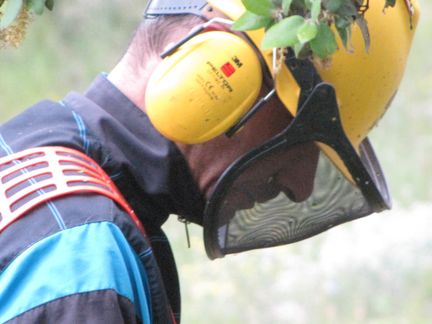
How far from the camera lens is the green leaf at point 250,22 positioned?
6.58ft

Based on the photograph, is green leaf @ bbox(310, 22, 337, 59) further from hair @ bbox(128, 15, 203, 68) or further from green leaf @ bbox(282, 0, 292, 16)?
hair @ bbox(128, 15, 203, 68)

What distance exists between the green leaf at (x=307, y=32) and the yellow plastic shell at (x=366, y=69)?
665 millimetres

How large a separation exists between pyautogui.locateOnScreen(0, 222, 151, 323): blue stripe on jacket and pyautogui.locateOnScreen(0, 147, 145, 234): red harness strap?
0.31 feet

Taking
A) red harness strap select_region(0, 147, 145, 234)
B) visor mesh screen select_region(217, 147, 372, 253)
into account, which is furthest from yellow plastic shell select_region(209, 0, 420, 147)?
red harness strap select_region(0, 147, 145, 234)

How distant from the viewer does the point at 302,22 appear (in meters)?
1.93

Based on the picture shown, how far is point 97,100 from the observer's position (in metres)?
2.70

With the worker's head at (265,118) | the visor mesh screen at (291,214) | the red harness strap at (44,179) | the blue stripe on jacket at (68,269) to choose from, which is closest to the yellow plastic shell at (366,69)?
the worker's head at (265,118)

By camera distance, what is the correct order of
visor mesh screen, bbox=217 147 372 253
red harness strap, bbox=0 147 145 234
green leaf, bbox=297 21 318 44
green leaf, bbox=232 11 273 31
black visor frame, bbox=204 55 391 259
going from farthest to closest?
visor mesh screen, bbox=217 147 372 253 < black visor frame, bbox=204 55 391 259 < red harness strap, bbox=0 147 145 234 < green leaf, bbox=232 11 273 31 < green leaf, bbox=297 21 318 44

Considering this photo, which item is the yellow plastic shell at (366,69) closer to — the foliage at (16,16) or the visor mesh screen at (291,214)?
the visor mesh screen at (291,214)

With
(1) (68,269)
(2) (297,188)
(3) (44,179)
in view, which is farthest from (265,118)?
(1) (68,269)

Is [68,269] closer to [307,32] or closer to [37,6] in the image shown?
[37,6]

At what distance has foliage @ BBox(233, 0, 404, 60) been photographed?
1921 mm

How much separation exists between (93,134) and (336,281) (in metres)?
4.15

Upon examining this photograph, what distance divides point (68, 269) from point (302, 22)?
2.19 feet
